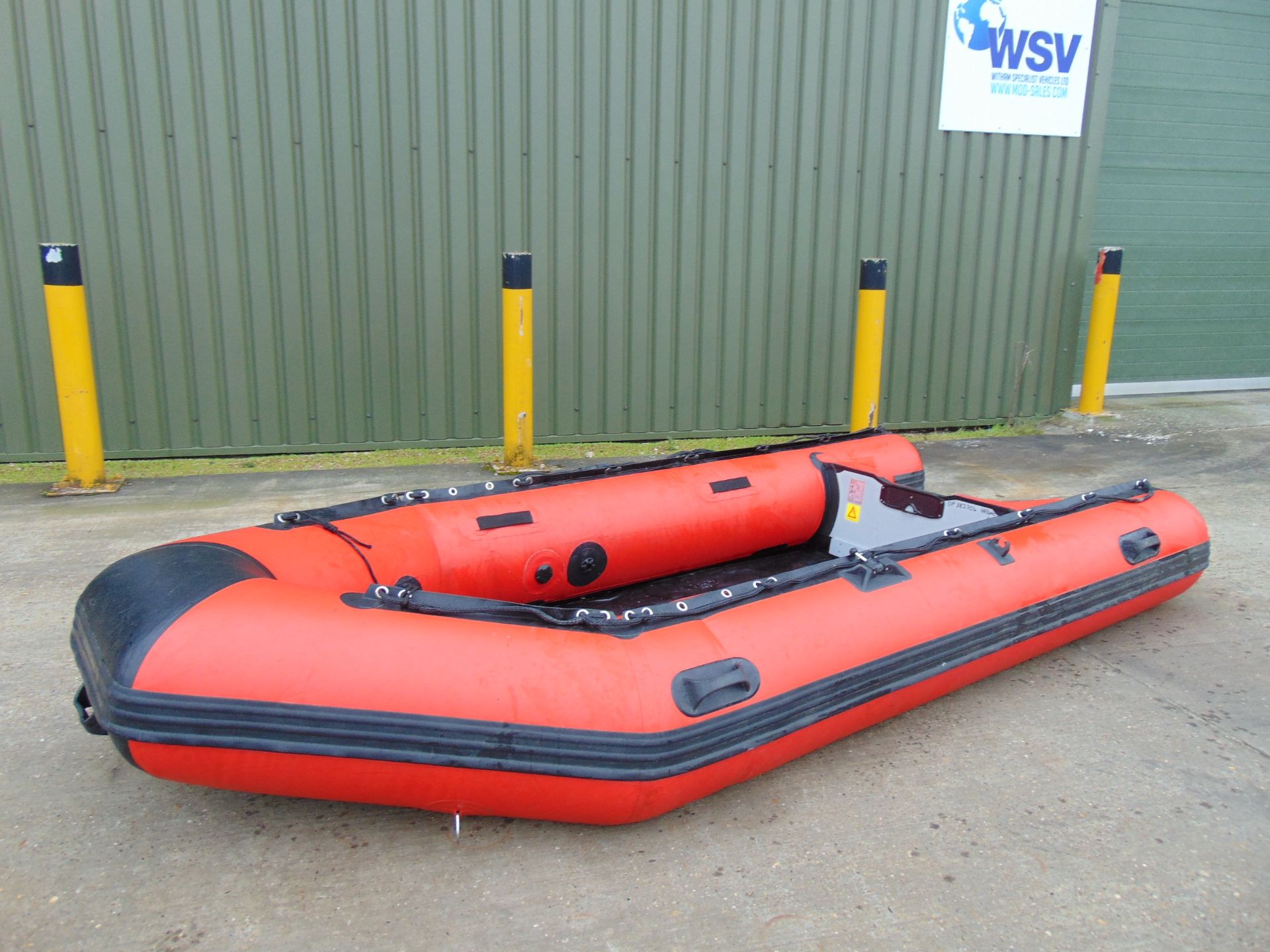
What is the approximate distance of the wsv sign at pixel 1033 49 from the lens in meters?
6.33

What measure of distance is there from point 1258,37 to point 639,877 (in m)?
8.88

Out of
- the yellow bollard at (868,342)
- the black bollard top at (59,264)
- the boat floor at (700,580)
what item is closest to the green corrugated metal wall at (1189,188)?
the yellow bollard at (868,342)

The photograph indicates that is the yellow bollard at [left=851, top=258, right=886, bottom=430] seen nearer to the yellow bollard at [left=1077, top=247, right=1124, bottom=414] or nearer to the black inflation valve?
the yellow bollard at [left=1077, top=247, right=1124, bottom=414]

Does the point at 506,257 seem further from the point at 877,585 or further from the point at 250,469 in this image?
the point at 877,585

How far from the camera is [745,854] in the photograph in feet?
7.54

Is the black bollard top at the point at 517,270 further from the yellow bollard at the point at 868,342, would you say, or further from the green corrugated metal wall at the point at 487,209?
the yellow bollard at the point at 868,342

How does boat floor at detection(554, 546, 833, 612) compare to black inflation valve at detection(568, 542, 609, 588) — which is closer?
black inflation valve at detection(568, 542, 609, 588)

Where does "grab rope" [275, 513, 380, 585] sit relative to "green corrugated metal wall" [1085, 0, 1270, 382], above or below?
below

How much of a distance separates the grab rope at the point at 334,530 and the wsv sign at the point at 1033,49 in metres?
5.56

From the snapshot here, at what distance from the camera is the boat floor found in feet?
11.5

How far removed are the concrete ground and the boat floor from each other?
0.98 m

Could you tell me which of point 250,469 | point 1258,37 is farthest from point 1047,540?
point 1258,37

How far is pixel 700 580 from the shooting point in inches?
147

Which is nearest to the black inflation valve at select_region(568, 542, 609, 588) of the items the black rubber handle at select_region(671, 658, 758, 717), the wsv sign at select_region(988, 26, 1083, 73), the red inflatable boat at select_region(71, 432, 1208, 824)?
the red inflatable boat at select_region(71, 432, 1208, 824)
